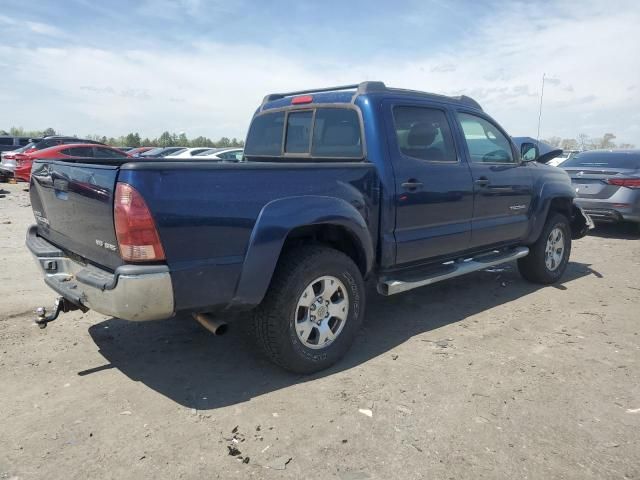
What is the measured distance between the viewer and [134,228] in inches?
105

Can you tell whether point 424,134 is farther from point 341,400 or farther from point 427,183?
point 341,400

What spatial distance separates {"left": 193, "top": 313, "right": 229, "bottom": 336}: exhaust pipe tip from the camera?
9.91 ft

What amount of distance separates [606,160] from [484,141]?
6141 millimetres

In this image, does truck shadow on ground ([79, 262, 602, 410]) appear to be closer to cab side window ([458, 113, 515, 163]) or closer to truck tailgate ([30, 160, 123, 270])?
truck tailgate ([30, 160, 123, 270])

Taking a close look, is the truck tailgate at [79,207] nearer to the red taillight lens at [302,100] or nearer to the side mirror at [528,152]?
the red taillight lens at [302,100]

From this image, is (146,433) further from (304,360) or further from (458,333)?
(458,333)

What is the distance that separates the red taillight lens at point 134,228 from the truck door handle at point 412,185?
2.02 metres

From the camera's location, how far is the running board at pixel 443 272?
3.94 meters

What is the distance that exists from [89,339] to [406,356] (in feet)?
8.19

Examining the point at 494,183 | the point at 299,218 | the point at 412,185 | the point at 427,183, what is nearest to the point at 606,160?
the point at 494,183

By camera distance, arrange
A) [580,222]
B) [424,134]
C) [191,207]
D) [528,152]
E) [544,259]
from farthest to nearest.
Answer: [580,222], [544,259], [528,152], [424,134], [191,207]

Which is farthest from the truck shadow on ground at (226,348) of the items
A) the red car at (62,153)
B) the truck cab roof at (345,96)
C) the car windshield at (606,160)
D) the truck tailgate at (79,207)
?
the red car at (62,153)

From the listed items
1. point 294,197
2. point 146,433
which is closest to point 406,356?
point 294,197

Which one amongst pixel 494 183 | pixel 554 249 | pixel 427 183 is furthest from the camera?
pixel 554 249
